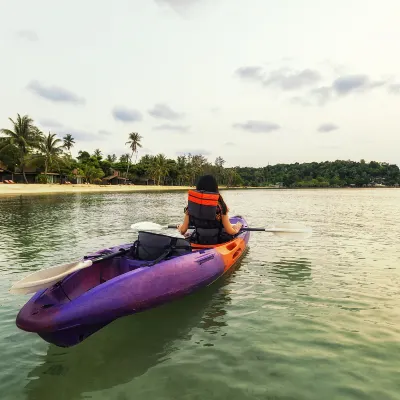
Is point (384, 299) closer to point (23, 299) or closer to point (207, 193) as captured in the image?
point (207, 193)

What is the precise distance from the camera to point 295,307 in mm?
6234

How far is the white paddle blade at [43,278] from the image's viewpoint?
458 centimetres

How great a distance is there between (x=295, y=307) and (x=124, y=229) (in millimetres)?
11699

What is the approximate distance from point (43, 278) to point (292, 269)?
6150mm

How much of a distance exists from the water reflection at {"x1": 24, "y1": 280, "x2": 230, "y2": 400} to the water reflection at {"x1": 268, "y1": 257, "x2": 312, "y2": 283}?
96.0 inches

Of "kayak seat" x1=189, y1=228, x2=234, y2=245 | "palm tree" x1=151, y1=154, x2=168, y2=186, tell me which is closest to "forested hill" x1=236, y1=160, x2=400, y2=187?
"palm tree" x1=151, y1=154, x2=168, y2=186

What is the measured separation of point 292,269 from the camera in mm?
8914

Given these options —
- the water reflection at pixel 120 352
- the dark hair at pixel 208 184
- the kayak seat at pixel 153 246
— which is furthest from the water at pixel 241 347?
the dark hair at pixel 208 184

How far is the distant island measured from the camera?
6094 cm

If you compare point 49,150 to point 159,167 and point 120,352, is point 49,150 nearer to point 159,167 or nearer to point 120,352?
point 159,167

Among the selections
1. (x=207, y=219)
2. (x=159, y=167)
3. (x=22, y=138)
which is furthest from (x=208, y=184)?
(x=159, y=167)

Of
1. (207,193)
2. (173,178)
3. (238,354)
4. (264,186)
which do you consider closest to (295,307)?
(238,354)

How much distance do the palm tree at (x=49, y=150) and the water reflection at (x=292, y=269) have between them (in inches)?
2407

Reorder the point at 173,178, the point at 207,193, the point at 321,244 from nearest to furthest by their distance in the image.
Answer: the point at 207,193, the point at 321,244, the point at 173,178
